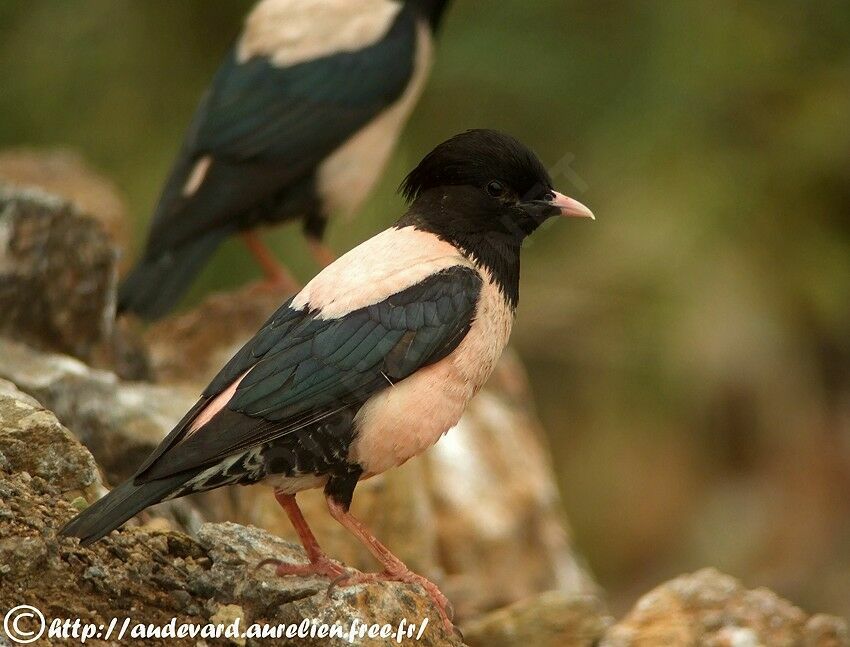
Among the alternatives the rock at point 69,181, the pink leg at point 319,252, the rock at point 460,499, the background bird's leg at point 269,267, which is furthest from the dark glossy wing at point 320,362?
the rock at point 69,181

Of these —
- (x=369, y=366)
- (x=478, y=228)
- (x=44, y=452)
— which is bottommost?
(x=44, y=452)

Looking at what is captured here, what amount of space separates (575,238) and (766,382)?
A: 1.71 meters

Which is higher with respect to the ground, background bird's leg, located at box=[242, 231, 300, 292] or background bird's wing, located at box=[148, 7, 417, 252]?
background bird's wing, located at box=[148, 7, 417, 252]

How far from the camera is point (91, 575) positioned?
4.08 m

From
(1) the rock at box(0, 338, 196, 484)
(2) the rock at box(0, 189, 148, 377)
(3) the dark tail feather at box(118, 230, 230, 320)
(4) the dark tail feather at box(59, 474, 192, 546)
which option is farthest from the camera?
(3) the dark tail feather at box(118, 230, 230, 320)

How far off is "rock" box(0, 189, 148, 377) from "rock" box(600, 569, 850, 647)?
94.5 inches

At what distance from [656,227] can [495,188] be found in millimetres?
5984

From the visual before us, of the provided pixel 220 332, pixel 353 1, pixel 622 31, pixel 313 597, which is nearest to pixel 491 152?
pixel 313 597

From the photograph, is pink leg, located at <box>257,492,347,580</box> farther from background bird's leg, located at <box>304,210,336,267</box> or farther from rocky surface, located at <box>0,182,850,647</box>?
background bird's leg, located at <box>304,210,336,267</box>

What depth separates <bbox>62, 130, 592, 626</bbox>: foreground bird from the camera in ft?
14.3

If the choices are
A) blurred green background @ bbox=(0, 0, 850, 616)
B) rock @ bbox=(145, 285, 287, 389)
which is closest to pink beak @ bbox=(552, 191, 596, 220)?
rock @ bbox=(145, 285, 287, 389)

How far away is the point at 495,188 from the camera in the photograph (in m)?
5.11

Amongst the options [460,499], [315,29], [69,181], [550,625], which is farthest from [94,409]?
[69,181]

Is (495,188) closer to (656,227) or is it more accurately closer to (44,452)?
(44,452)
